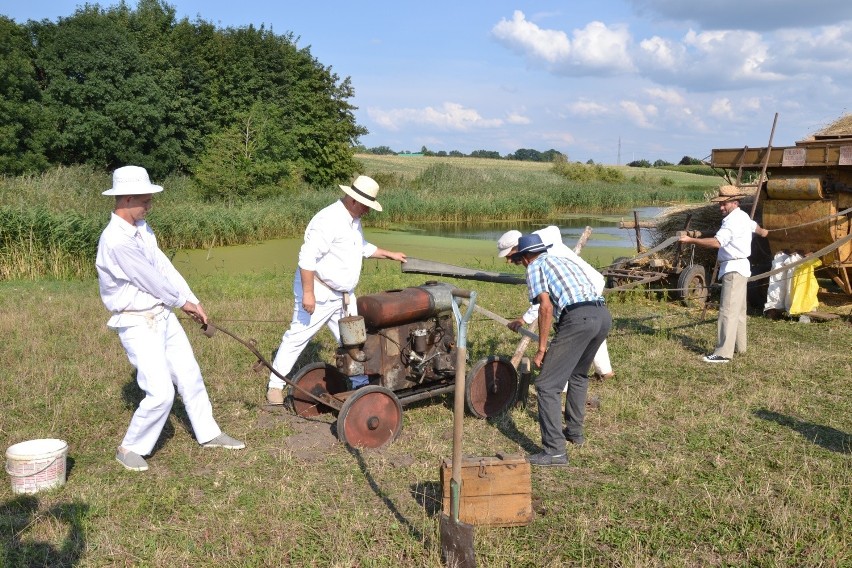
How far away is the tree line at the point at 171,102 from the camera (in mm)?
33188

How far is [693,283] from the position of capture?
39.2ft

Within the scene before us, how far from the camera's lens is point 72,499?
15.5 feet

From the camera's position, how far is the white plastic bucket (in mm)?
4770

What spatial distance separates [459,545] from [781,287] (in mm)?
8700

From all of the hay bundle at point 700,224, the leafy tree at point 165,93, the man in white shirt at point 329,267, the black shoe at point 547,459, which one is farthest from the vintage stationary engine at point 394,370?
the leafy tree at point 165,93

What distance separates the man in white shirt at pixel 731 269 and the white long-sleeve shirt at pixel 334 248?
427cm

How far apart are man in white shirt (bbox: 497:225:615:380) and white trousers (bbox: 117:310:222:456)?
7.74 feet

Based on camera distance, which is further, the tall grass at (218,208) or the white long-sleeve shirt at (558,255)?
the tall grass at (218,208)

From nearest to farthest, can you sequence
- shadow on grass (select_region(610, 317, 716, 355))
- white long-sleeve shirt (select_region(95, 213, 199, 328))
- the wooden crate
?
the wooden crate < white long-sleeve shirt (select_region(95, 213, 199, 328)) < shadow on grass (select_region(610, 317, 716, 355))

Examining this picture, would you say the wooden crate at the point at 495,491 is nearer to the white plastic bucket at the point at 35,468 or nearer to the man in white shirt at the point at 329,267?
the man in white shirt at the point at 329,267

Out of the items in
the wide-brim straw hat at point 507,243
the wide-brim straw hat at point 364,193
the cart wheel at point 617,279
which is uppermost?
the wide-brim straw hat at point 364,193

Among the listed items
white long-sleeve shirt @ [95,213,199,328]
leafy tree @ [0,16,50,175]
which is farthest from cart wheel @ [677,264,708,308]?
leafy tree @ [0,16,50,175]

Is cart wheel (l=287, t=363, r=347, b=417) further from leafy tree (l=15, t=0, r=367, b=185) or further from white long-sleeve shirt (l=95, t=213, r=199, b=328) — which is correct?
leafy tree (l=15, t=0, r=367, b=185)

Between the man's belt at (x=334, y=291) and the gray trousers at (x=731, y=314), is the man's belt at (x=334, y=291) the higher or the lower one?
the higher one
